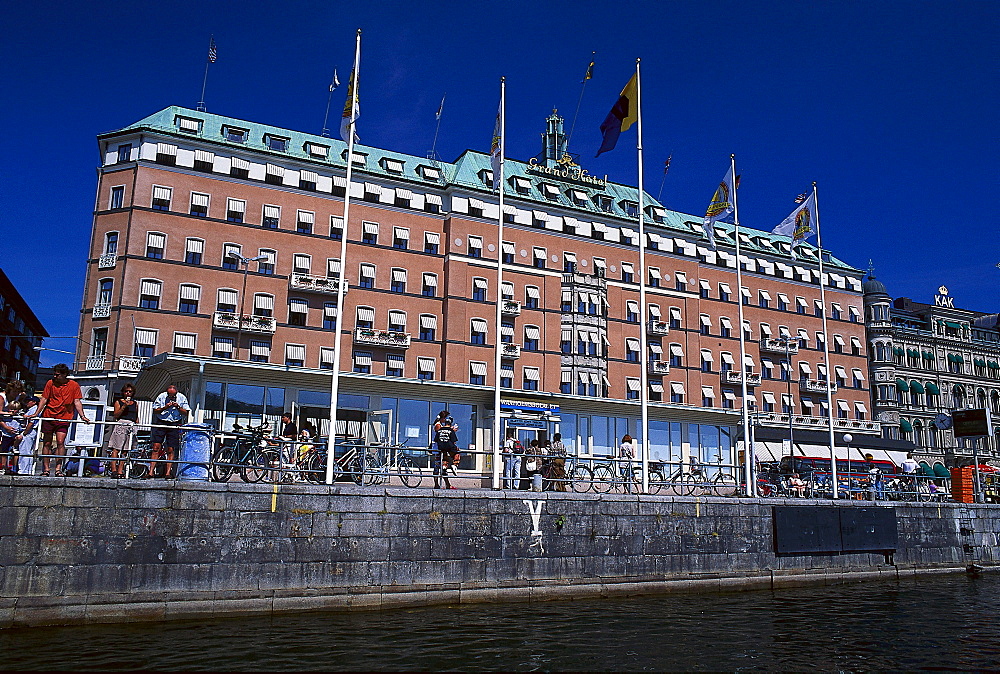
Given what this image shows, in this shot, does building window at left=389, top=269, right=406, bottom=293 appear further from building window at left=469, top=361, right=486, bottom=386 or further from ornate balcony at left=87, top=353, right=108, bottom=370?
ornate balcony at left=87, top=353, right=108, bottom=370

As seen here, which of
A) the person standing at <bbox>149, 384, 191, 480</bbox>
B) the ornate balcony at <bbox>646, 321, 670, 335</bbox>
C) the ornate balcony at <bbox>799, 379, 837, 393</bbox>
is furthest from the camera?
the ornate balcony at <bbox>799, 379, 837, 393</bbox>

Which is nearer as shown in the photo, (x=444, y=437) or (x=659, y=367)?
(x=444, y=437)

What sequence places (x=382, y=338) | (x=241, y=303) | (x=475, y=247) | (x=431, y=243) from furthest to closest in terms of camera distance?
(x=475, y=247), (x=431, y=243), (x=382, y=338), (x=241, y=303)

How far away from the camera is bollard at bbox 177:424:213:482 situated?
720 inches

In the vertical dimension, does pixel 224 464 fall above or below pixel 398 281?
below

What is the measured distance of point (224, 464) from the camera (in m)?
18.2

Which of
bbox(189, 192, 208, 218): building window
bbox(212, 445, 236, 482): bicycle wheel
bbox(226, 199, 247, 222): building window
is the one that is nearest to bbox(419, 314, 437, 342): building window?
bbox(226, 199, 247, 222): building window

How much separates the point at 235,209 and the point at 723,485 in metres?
41.1

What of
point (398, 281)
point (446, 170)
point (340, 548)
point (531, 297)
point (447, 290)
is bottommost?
point (340, 548)

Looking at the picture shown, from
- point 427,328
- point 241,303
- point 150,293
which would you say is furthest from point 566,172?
point 150,293

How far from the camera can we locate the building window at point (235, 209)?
178 ft

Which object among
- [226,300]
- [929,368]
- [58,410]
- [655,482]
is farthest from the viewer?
[929,368]

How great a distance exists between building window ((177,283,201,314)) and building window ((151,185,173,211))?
5.51 meters

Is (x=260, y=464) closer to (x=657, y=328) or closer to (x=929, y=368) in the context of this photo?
(x=657, y=328)
